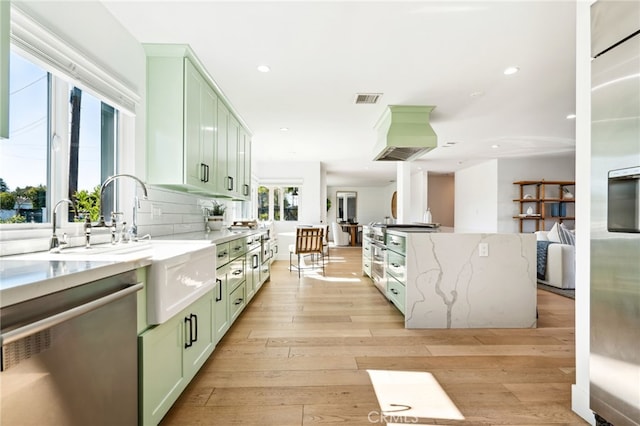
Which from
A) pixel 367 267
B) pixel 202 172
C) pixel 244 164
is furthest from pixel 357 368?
pixel 244 164

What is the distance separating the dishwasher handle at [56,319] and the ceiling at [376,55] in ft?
5.88

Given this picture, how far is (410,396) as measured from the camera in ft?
5.59

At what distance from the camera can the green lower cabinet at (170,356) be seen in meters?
1.25

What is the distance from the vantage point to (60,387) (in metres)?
0.83

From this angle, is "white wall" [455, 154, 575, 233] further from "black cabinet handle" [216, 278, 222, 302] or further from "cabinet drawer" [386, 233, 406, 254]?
"black cabinet handle" [216, 278, 222, 302]

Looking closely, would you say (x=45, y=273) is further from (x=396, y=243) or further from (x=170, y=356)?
(x=396, y=243)

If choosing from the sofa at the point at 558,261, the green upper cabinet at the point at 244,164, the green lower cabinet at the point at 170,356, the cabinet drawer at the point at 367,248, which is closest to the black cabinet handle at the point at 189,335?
the green lower cabinet at the point at 170,356

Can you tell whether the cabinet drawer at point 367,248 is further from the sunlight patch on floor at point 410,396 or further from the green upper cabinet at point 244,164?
the sunlight patch on floor at point 410,396

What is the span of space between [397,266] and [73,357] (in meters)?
2.72

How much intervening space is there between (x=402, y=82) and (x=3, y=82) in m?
2.79

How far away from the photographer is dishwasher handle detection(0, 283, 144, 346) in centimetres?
68

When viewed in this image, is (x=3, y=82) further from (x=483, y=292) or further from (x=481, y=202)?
(x=481, y=202)

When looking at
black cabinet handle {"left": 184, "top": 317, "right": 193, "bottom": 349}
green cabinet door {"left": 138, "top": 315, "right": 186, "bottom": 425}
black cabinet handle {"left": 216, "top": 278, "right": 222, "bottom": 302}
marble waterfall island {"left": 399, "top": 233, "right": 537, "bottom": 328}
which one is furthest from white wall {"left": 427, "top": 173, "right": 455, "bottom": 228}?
green cabinet door {"left": 138, "top": 315, "right": 186, "bottom": 425}

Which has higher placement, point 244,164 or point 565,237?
point 244,164
